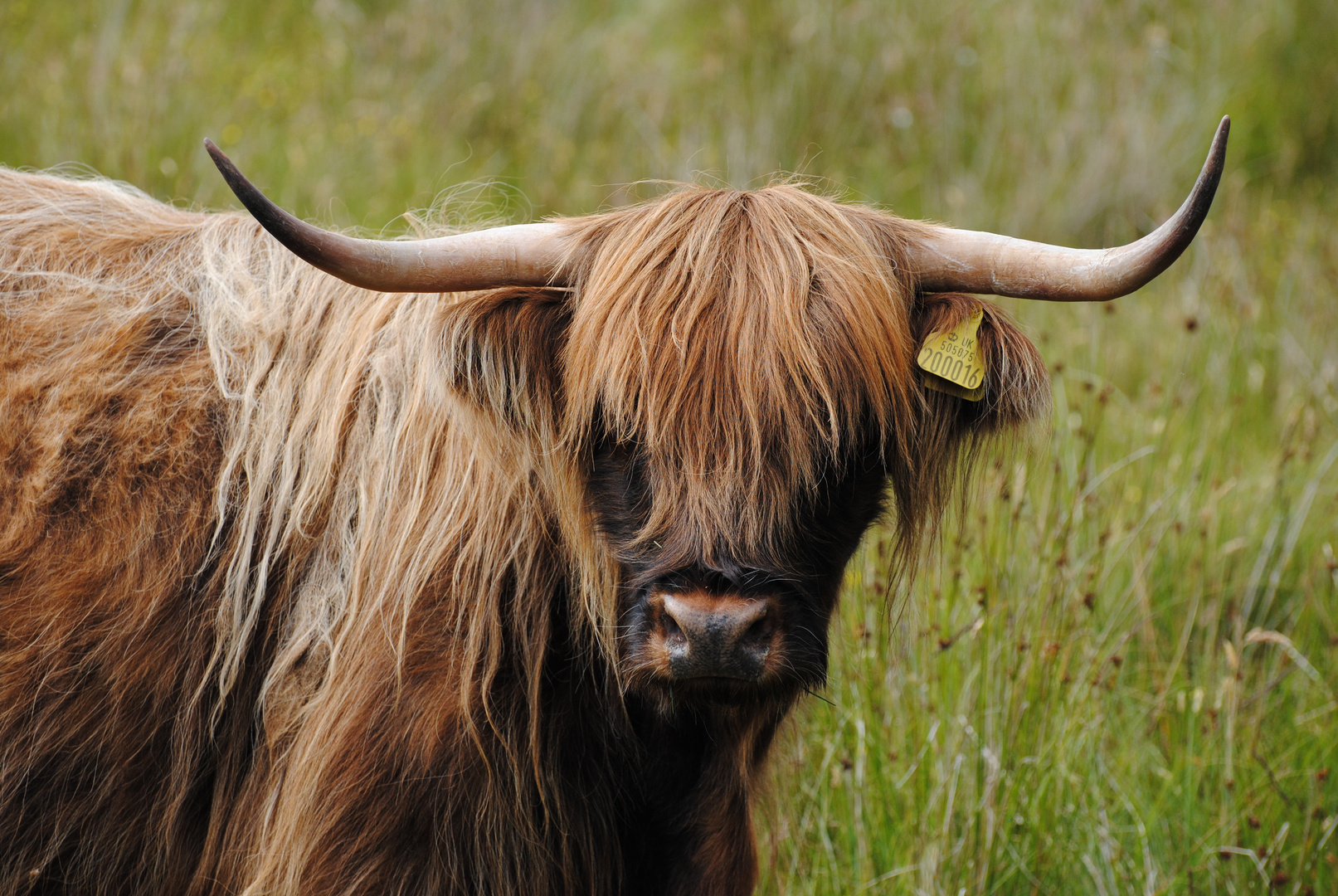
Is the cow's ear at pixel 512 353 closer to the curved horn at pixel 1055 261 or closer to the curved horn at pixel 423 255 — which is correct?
the curved horn at pixel 423 255

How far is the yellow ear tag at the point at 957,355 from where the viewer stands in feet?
6.92

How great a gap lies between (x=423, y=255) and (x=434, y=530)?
50 cm

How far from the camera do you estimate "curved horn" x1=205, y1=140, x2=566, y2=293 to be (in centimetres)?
176

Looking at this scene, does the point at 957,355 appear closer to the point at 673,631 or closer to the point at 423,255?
the point at 673,631

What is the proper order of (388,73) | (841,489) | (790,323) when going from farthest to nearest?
1. (388,73)
2. (841,489)
3. (790,323)

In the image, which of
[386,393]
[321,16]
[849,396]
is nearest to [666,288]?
[849,396]

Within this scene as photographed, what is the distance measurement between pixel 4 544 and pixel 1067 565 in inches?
98.0

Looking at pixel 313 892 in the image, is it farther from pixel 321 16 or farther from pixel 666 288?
pixel 321 16

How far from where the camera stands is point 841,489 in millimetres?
2148

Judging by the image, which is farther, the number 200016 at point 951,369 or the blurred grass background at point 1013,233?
the blurred grass background at point 1013,233

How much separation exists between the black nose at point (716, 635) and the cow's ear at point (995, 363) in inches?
23.9

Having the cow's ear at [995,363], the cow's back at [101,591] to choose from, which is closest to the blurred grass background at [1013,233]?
the cow's ear at [995,363]

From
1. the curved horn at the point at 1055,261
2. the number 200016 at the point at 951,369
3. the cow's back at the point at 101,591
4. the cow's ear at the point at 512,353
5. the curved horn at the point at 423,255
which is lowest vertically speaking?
the cow's back at the point at 101,591

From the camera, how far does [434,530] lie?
2.15 meters
